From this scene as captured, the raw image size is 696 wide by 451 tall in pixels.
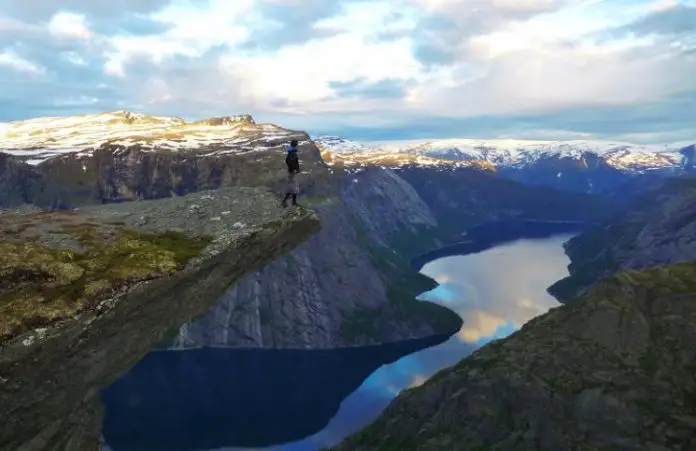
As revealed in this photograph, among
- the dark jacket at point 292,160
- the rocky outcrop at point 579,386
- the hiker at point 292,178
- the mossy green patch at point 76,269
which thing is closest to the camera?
the mossy green patch at point 76,269

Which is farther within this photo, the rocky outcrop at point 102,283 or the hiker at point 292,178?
the hiker at point 292,178

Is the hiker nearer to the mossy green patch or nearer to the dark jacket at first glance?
the dark jacket

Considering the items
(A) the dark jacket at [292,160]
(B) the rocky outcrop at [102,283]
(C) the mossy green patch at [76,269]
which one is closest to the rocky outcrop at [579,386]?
(A) the dark jacket at [292,160]

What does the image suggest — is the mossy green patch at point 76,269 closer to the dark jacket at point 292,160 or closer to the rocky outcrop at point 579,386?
the dark jacket at point 292,160

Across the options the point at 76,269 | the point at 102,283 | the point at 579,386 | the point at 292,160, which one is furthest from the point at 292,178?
the point at 579,386

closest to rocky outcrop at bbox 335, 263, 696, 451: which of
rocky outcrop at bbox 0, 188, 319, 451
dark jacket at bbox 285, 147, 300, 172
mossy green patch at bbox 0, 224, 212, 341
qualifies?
A: dark jacket at bbox 285, 147, 300, 172

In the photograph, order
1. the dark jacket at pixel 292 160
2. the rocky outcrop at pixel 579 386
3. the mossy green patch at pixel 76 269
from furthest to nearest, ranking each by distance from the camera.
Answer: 1. the rocky outcrop at pixel 579 386
2. the dark jacket at pixel 292 160
3. the mossy green patch at pixel 76 269
